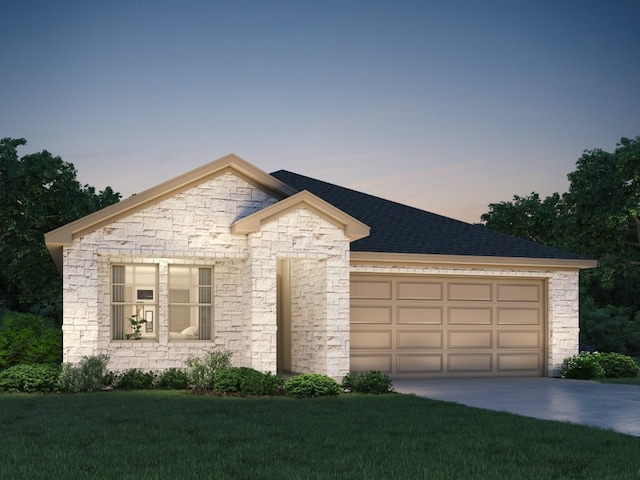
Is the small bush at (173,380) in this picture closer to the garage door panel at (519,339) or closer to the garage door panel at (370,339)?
the garage door panel at (370,339)

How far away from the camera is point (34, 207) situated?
31938 millimetres

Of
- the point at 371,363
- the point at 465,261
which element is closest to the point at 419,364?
the point at 371,363

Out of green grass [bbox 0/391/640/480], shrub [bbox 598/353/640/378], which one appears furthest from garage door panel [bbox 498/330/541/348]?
green grass [bbox 0/391/640/480]

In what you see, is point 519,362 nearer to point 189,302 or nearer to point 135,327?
point 189,302

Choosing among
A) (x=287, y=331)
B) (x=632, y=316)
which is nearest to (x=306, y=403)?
(x=287, y=331)

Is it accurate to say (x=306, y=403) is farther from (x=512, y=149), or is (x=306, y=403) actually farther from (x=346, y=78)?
(x=512, y=149)

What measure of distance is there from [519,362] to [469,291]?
250cm

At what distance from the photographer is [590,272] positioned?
38406 mm

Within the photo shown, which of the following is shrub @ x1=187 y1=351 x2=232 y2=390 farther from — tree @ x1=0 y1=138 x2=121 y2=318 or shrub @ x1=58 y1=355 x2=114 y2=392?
tree @ x1=0 y1=138 x2=121 y2=318

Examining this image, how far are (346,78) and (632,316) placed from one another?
26577 mm

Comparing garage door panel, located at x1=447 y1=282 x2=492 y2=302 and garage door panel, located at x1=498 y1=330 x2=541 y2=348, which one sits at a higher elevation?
garage door panel, located at x1=447 y1=282 x2=492 y2=302

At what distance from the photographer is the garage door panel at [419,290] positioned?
21.3 m

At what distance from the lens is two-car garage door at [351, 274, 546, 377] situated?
2091cm

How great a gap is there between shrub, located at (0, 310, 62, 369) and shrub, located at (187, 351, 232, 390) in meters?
5.16
